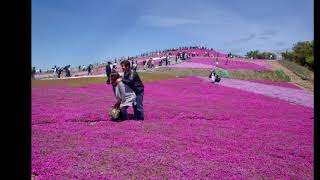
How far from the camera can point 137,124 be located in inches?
723

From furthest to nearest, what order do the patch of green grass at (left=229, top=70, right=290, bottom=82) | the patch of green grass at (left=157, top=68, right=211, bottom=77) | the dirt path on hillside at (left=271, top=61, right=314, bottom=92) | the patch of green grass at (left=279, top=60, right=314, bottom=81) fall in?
the patch of green grass at (left=279, top=60, right=314, bottom=81) < the patch of green grass at (left=229, top=70, right=290, bottom=82) < the patch of green grass at (left=157, top=68, right=211, bottom=77) < the dirt path on hillside at (left=271, top=61, right=314, bottom=92)

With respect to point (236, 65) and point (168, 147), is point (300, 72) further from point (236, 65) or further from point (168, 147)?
point (168, 147)

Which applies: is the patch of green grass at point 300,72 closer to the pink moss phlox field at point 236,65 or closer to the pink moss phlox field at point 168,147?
the pink moss phlox field at point 236,65

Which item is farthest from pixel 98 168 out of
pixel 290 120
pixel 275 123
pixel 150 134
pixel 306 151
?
pixel 290 120

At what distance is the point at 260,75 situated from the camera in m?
75.4

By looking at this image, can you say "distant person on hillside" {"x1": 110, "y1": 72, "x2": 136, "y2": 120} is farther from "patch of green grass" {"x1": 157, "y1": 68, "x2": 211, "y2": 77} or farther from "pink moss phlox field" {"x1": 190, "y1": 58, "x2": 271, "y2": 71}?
"pink moss phlox field" {"x1": 190, "y1": 58, "x2": 271, "y2": 71}

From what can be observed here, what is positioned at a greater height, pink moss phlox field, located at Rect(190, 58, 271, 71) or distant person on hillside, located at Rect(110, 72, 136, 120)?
pink moss phlox field, located at Rect(190, 58, 271, 71)

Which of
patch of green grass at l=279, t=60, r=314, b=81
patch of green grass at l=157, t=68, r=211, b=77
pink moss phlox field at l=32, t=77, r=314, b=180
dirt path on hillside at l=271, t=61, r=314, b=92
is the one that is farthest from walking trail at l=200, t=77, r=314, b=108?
patch of green grass at l=279, t=60, r=314, b=81

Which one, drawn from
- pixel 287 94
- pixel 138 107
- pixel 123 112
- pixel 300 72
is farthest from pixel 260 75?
pixel 123 112

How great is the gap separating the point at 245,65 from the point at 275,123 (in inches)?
2589

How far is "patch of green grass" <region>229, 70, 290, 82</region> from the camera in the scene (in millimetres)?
72875

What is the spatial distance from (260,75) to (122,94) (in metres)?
59.6

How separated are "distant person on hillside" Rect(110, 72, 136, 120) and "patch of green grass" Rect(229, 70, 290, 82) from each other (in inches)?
2128

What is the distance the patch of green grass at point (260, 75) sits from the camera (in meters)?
72.9
